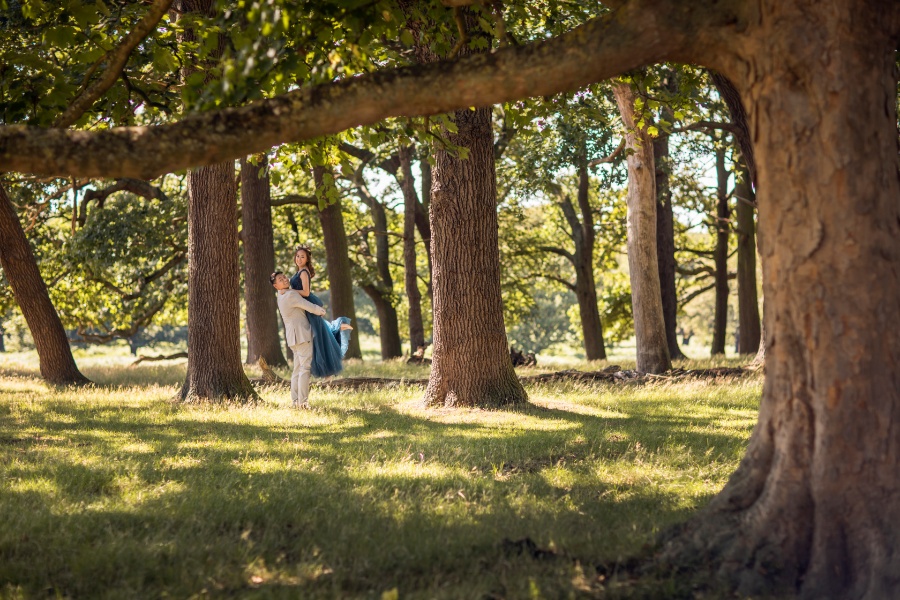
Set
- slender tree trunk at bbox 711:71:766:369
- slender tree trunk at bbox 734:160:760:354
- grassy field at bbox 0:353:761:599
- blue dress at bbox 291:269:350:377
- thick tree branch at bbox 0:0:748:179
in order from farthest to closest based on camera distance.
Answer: slender tree trunk at bbox 734:160:760:354 → blue dress at bbox 291:269:350:377 → slender tree trunk at bbox 711:71:766:369 → grassy field at bbox 0:353:761:599 → thick tree branch at bbox 0:0:748:179

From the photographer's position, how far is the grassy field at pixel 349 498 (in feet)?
16.6

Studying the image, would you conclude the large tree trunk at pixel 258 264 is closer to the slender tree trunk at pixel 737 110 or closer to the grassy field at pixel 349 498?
the grassy field at pixel 349 498

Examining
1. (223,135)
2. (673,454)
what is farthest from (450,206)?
(223,135)

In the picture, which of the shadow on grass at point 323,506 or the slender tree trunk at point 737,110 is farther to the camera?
the slender tree trunk at point 737,110

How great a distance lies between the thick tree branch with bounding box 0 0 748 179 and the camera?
480 centimetres

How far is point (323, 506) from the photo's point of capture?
650 centimetres

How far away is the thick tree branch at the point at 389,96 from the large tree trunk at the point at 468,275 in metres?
7.26

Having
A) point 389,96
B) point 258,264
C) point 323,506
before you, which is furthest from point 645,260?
point 389,96

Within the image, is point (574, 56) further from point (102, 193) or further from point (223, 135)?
point (102, 193)

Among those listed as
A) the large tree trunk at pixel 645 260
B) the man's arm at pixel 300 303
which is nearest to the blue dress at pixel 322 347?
the man's arm at pixel 300 303

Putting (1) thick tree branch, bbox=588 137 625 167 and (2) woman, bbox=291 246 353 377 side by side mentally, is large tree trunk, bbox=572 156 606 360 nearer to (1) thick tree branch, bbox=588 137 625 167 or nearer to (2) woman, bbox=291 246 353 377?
(1) thick tree branch, bbox=588 137 625 167

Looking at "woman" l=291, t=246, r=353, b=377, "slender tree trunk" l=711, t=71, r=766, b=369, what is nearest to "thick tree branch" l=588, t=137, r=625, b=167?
"slender tree trunk" l=711, t=71, r=766, b=369

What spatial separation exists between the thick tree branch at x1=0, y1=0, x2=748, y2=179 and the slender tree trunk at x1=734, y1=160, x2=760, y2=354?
68.8ft

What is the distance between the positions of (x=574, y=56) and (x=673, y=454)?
4737 mm
